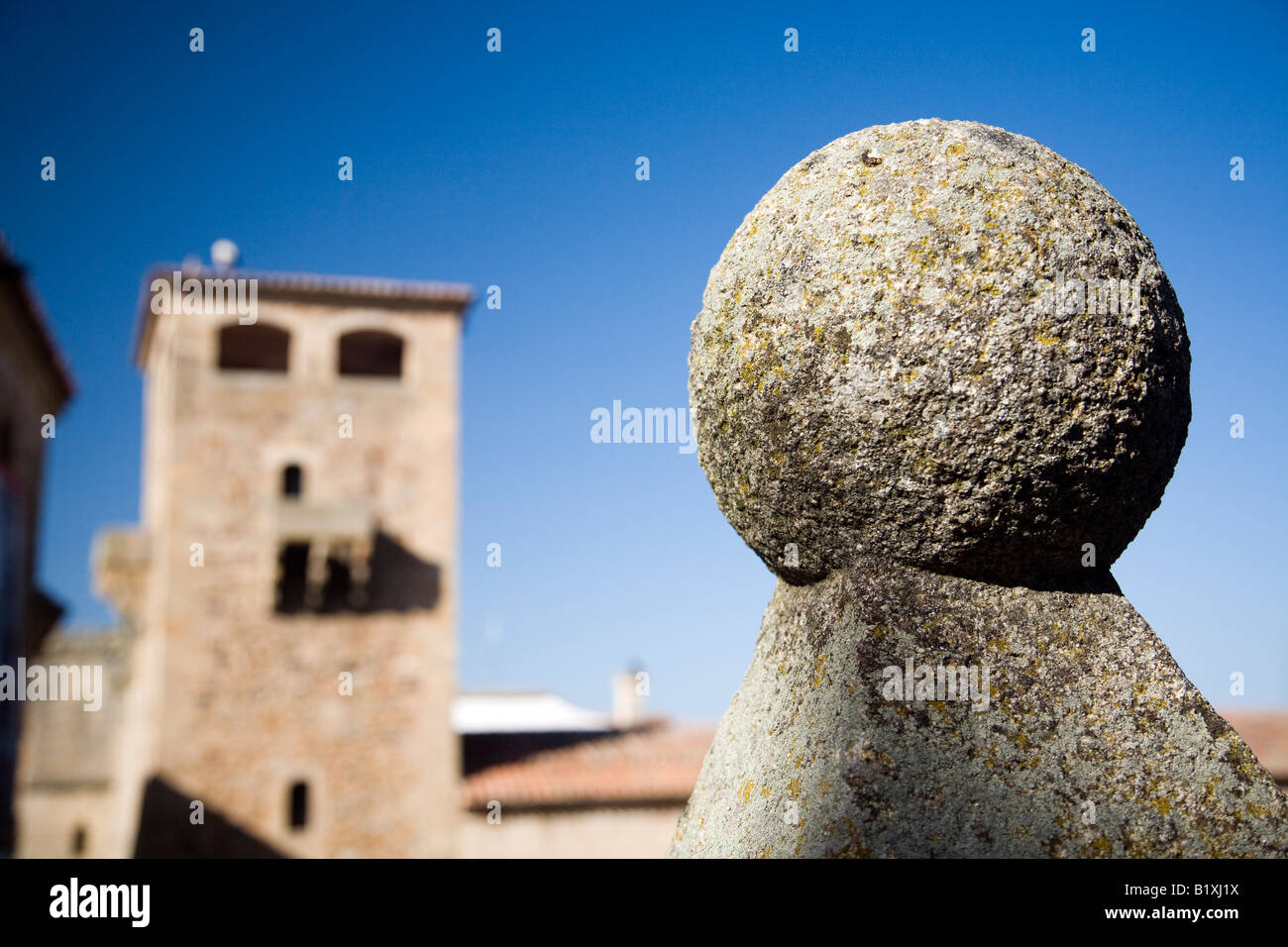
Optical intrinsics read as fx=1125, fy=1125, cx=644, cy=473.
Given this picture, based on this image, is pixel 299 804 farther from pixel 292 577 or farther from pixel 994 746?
pixel 994 746

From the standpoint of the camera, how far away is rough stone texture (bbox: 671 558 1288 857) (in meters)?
1.96

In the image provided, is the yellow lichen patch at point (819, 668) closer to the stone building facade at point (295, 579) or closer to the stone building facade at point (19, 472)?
the stone building facade at point (19, 472)

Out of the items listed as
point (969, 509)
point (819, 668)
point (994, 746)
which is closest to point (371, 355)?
point (819, 668)

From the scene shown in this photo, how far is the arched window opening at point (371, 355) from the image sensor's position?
21.8 m

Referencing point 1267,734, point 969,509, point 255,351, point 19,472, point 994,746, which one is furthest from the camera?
point 1267,734

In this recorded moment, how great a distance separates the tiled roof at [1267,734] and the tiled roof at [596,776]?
990 cm

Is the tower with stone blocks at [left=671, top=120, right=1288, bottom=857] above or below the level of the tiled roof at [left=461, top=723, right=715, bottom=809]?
above

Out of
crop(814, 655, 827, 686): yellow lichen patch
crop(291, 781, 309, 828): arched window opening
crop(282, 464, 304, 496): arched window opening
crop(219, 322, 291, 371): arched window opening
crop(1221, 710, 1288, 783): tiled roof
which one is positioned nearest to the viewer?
crop(814, 655, 827, 686): yellow lichen patch

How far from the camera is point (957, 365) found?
6.82 feet

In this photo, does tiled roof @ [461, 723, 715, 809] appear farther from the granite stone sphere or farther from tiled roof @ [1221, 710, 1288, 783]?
the granite stone sphere

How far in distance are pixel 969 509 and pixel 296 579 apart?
18785mm

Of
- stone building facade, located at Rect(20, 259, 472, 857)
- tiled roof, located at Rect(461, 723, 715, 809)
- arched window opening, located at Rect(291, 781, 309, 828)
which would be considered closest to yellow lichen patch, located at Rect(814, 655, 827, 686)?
tiled roof, located at Rect(461, 723, 715, 809)

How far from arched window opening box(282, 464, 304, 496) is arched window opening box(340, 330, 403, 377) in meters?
2.72
